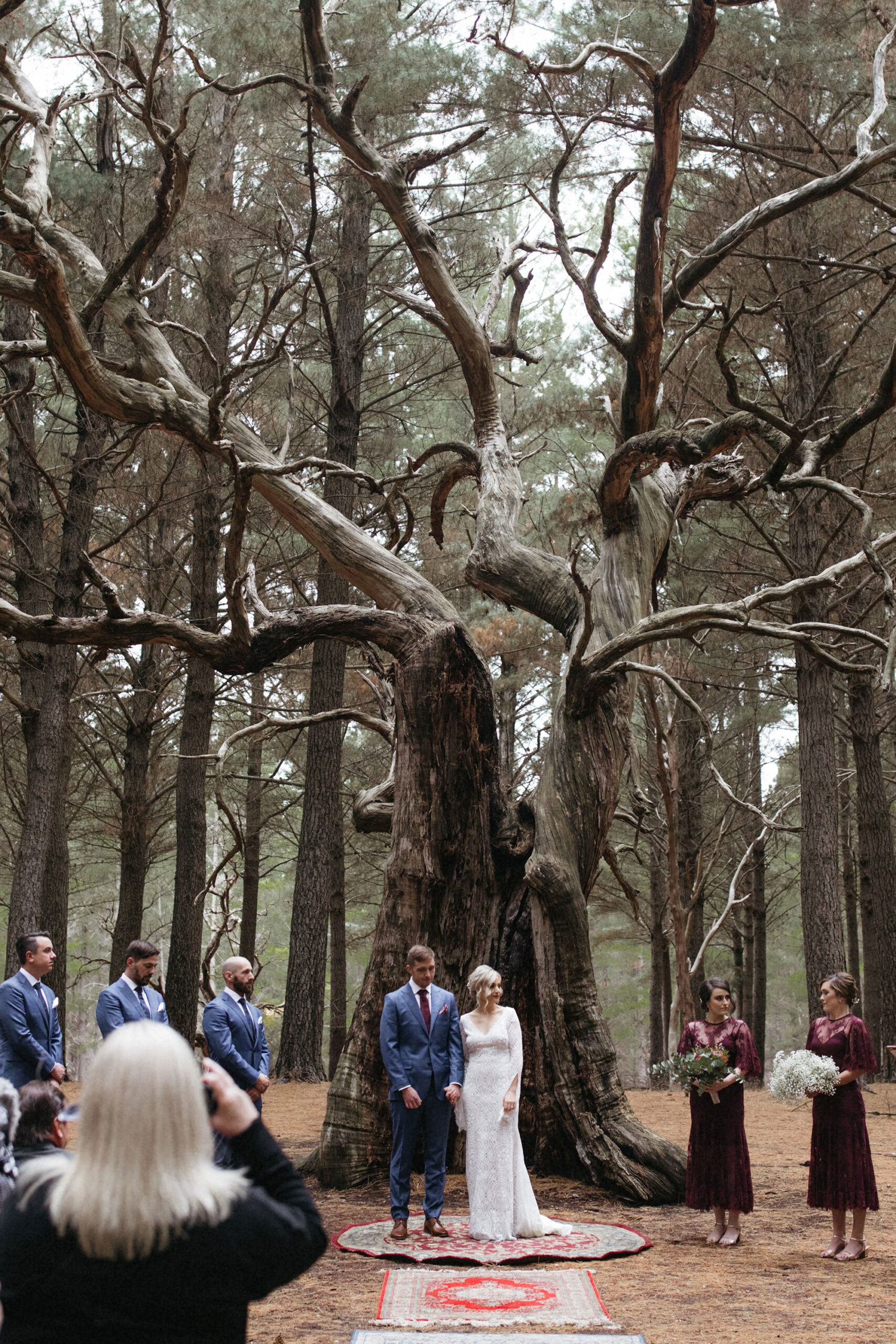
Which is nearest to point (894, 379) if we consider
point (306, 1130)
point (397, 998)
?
point (397, 998)

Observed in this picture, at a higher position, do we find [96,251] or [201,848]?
[96,251]

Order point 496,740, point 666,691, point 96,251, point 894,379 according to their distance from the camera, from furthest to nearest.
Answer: point 666,691, point 96,251, point 496,740, point 894,379

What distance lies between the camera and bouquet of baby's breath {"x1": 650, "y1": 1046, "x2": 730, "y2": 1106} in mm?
6102

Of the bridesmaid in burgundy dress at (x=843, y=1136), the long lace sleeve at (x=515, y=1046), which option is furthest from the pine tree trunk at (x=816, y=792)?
the long lace sleeve at (x=515, y=1046)

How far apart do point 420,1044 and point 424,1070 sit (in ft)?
0.46

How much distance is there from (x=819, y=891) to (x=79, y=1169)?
36.3ft

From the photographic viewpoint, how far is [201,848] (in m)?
13.4

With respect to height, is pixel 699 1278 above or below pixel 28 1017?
below

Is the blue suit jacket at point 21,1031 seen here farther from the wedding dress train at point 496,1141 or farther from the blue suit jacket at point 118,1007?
the wedding dress train at point 496,1141

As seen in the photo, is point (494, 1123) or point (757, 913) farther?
point (757, 913)

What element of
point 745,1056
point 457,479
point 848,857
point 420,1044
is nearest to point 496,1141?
point 420,1044

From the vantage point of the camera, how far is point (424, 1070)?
6.36 m

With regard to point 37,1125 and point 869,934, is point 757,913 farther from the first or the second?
point 37,1125

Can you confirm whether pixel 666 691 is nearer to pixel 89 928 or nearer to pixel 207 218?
pixel 207 218
